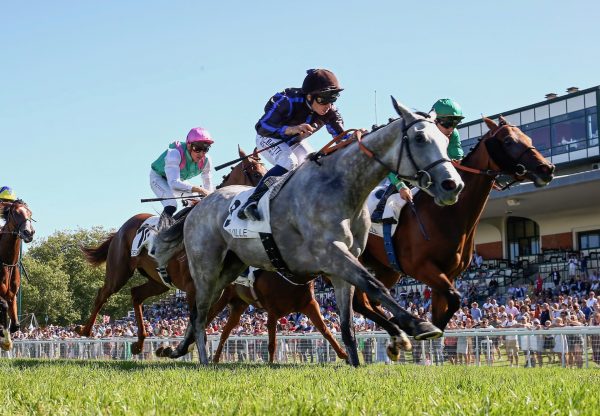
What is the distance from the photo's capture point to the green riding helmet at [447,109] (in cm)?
858

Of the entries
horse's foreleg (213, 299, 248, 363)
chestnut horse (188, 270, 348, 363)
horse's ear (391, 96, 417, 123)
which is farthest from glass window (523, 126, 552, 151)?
horse's ear (391, 96, 417, 123)

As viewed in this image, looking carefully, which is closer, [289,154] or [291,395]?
[291,395]

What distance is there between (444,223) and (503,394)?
12.9 feet

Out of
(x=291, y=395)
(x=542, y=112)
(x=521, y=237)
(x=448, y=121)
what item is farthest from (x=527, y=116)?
(x=291, y=395)

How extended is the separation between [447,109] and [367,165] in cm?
215

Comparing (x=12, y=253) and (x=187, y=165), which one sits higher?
(x=187, y=165)

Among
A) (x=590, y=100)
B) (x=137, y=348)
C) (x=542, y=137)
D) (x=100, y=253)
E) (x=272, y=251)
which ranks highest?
(x=590, y=100)

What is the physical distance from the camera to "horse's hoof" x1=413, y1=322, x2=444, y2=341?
5.73 metres

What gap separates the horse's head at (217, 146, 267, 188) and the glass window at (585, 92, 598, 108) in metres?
31.1

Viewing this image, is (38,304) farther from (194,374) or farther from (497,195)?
(194,374)

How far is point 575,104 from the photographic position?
3903cm

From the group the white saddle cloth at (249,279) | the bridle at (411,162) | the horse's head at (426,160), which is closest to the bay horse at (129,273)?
the white saddle cloth at (249,279)

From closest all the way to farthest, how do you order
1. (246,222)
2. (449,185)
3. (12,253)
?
(449,185) → (246,222) → (12,253)

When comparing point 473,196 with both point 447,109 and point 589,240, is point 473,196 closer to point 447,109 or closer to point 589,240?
point 447,109
